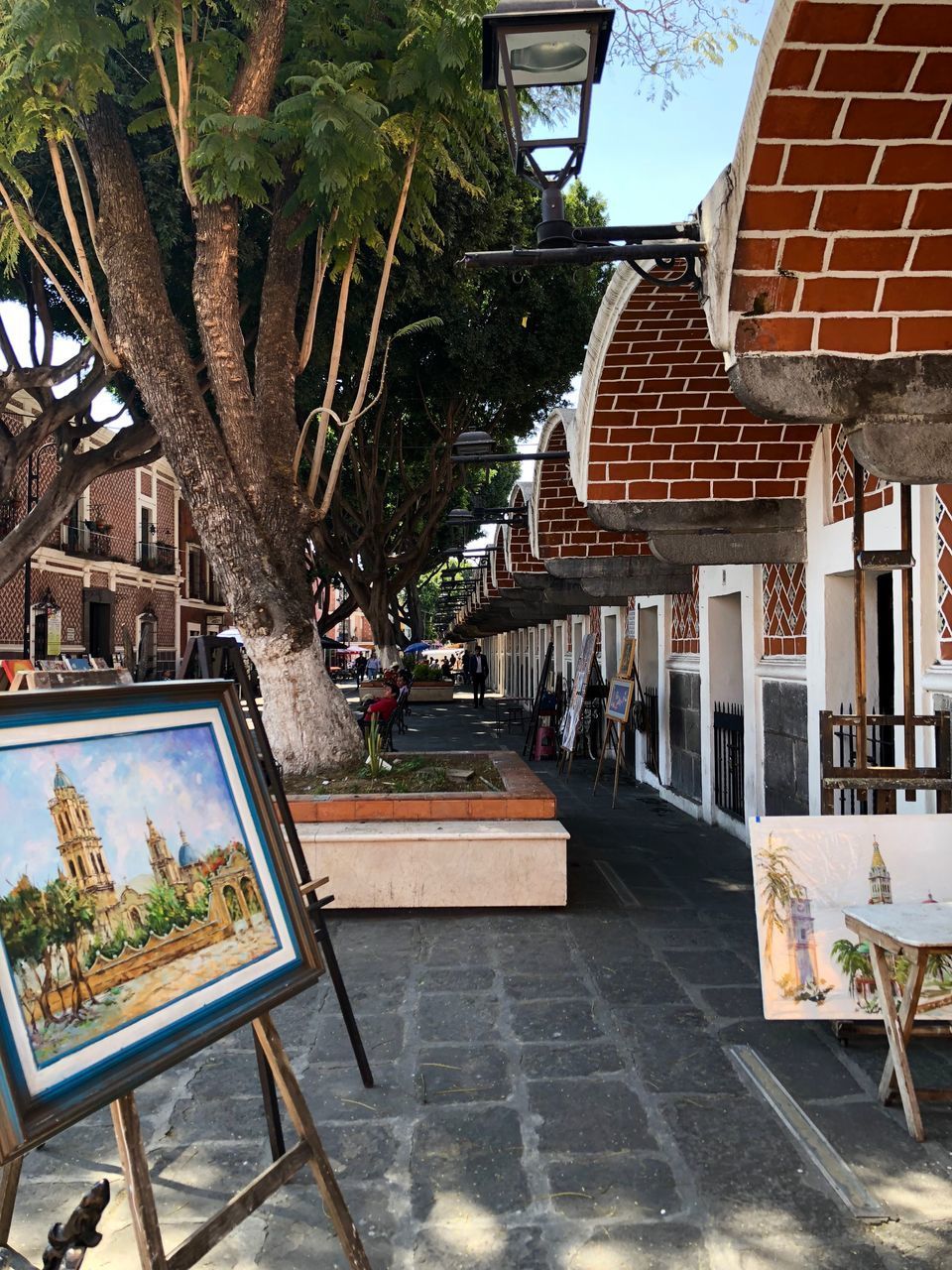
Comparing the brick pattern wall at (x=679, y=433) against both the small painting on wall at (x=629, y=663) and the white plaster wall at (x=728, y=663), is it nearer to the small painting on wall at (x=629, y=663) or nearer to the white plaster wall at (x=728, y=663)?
the white plaster wall at (x=728, y=663)

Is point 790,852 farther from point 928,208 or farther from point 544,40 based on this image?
point 544,40

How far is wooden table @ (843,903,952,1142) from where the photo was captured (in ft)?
9.07

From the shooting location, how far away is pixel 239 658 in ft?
10.0

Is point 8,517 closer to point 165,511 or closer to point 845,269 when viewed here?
point 165,511

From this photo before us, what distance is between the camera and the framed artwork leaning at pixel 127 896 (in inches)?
63.1

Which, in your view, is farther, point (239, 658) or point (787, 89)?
point (239, 658)

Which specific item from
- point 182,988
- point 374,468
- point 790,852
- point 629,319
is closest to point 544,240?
point 629,319

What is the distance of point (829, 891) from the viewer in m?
3.31

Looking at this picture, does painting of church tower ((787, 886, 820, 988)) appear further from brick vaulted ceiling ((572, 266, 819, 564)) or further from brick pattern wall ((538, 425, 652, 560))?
→ brick pattern wall ((538, 425, 652, 560))

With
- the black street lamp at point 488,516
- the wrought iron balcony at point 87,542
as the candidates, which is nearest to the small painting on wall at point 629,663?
the black street lamp at point 488,516

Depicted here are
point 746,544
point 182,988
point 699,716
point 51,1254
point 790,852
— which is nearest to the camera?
point 51,1254

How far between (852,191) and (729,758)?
5.59 metres

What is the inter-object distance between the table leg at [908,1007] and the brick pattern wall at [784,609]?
3.59m

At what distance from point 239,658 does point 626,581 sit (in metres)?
6.87
